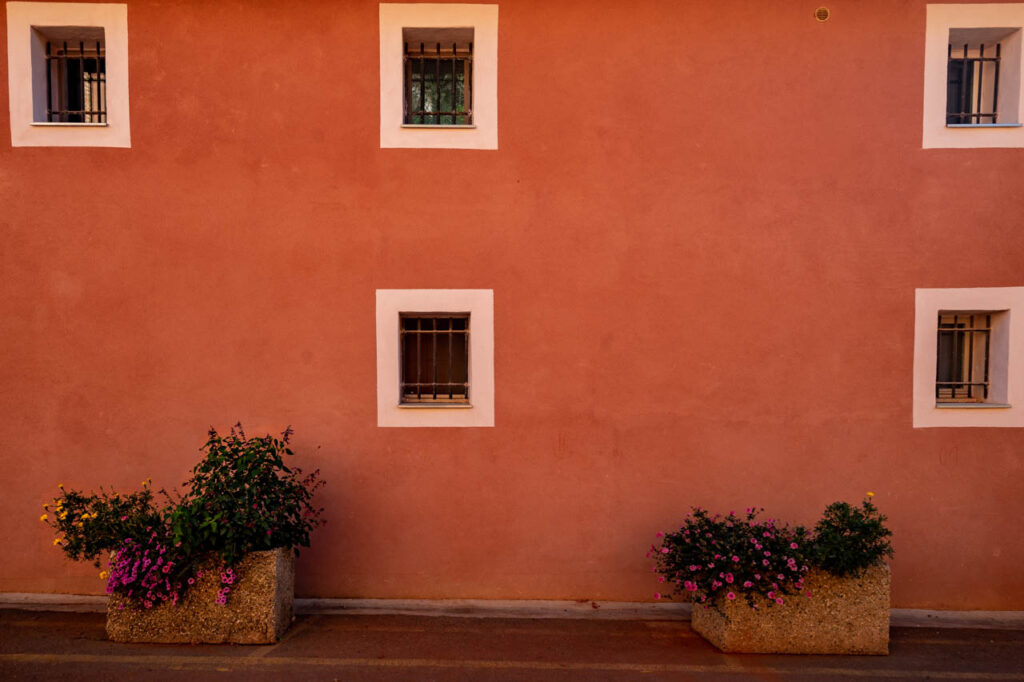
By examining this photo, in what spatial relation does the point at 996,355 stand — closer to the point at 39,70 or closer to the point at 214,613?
the point at 214,613

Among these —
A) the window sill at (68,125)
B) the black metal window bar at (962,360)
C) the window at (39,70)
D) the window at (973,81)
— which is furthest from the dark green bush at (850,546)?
the window sill at (68,125)

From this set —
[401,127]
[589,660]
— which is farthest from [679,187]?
[589,660]

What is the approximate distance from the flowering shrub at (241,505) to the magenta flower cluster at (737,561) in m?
3.11

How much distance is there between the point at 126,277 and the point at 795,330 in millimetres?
5975

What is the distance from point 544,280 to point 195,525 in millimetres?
3415

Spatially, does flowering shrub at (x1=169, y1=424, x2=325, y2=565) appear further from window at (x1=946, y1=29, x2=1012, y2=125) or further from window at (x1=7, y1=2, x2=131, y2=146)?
window at (x1=946, y1=29, x2=1012, y2=125)

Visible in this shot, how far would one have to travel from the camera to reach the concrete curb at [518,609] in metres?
5.39

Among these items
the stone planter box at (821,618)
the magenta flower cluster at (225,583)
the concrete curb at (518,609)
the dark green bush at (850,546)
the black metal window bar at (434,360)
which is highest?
the black metal window bar at (434,360)

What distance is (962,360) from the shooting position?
5.60 meters

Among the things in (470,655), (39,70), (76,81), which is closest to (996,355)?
(470,655)

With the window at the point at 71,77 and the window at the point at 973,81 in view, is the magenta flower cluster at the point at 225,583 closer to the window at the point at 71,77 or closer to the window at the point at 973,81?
the window at the point at 71,77

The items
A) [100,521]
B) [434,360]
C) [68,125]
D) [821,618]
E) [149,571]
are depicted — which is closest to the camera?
[149,571]

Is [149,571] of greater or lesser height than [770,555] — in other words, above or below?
below

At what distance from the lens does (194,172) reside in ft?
17.6
